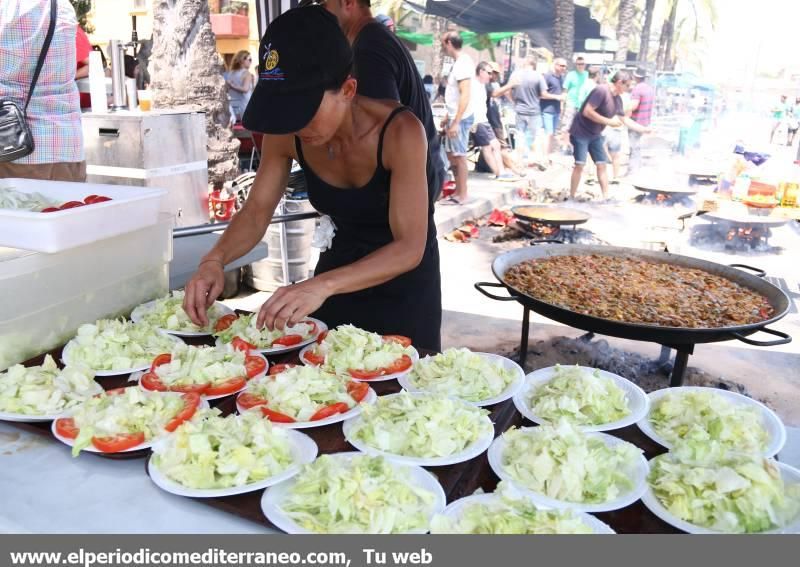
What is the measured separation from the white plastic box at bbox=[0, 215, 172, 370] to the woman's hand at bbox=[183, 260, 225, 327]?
28cm

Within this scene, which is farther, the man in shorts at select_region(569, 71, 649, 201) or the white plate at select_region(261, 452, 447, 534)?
the man in shorts at select_region(569, 71, 649, 201)

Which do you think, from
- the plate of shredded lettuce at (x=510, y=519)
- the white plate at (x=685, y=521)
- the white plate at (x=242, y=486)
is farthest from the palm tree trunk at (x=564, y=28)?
the plate of shredded lettuce at (x=510, y=519)

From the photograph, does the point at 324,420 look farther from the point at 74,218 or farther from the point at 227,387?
the point at 74,218

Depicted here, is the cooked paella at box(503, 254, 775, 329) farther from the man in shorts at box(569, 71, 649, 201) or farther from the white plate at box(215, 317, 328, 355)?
the man in shorts at box(569, 71, 649, 201)

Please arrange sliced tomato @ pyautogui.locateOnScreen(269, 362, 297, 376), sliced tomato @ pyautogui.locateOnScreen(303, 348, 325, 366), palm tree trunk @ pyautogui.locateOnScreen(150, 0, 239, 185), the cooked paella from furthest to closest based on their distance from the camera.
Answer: palm tree trunk @ pyautogui.locateOnScreen(150, 0, 239, 185) < the cooked paella < sliced tomato @ pyautogui.locateOnScreen(303, 348, 325, 366) < sliced tomato @ pyautogui.locateOnScreen(269, 362, 297, 376)

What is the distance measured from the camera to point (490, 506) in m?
1.34

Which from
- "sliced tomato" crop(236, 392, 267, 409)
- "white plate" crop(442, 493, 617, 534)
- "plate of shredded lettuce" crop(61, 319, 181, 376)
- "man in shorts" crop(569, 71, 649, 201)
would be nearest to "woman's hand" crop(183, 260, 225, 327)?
"plate of shredded lettuce" crop(61, 319, 181, 376)

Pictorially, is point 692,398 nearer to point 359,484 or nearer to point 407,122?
point 359,484

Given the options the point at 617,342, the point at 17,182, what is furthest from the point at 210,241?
the point at 617,342

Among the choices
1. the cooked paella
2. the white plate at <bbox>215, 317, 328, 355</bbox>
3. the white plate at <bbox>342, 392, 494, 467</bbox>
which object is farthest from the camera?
the cooked paella

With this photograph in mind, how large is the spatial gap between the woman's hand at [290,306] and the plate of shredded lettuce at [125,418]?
36 centimetres

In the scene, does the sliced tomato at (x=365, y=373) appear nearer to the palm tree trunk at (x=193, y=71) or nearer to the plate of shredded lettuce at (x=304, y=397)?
the plate of shredded lettuce at (x=304, y=397)

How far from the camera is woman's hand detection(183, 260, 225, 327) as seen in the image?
7.74 ft

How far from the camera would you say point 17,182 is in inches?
104
